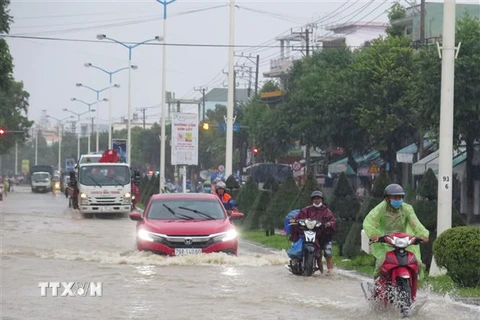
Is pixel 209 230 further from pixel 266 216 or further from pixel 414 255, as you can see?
pixel 266 216

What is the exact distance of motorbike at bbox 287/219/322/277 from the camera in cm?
1884

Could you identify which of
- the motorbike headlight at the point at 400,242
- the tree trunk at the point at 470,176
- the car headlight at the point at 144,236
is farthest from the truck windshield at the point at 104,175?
the motorbike headlight at the point at 400,242

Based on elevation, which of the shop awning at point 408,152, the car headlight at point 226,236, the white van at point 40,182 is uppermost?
the shop awning at point 408,152

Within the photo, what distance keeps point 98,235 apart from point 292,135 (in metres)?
39.1

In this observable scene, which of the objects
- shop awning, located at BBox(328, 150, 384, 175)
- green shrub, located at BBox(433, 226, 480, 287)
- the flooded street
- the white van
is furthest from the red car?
the white van

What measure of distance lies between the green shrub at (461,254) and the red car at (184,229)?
18.5 ft

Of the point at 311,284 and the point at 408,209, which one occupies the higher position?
the point at 408,209

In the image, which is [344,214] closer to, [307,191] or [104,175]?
[307,191]

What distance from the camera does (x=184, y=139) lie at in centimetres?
4172

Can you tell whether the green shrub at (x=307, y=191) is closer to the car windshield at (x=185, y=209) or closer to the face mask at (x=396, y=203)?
the car windshield at (x=185, y=209)

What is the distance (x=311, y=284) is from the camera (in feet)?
58.7

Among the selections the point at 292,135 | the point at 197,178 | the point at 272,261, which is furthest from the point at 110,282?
the point at 197,178

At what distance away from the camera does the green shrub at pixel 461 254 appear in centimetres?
1630

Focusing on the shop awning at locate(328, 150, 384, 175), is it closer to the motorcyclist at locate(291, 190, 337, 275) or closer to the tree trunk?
the tree trunk
